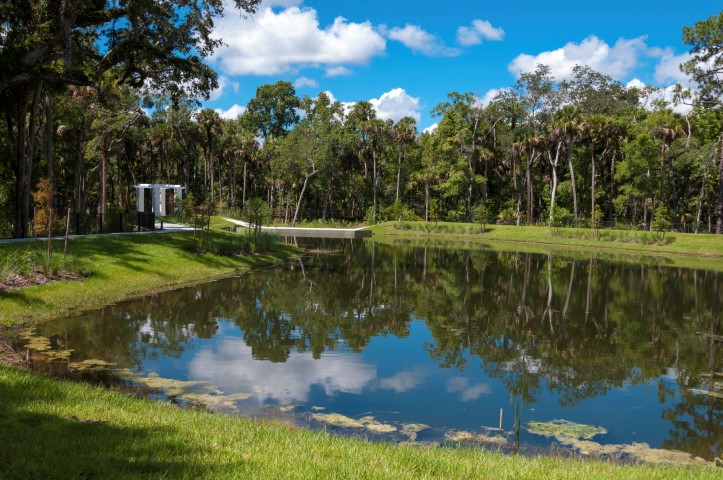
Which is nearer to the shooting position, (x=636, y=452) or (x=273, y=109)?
(x=636, y=452)

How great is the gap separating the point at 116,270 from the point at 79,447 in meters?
16.9

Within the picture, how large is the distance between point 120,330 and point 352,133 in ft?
211

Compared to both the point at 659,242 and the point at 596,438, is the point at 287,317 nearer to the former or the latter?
the point at 596,438

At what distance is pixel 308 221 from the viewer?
78125mm

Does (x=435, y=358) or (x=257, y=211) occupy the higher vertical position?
(x=257, y=211)

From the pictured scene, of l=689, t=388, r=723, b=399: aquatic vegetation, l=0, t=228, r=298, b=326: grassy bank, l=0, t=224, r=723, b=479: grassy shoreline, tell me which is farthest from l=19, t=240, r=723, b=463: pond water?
l=0, t=224, r=723, b=479: grassy shoreline

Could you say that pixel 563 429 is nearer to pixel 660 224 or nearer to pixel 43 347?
pixel 43 347

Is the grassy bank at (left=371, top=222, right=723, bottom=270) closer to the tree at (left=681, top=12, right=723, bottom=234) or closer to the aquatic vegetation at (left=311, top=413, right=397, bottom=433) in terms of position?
the tree at (left=681, top=12, right=723, bottom=234)

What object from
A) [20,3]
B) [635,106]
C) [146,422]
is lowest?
[146,422]

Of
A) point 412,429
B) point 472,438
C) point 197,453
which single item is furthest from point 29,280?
point 472,438

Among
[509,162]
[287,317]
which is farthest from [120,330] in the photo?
[509,162]

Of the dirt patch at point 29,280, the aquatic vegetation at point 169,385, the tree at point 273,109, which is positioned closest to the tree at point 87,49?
the dirt patch at point 29,280

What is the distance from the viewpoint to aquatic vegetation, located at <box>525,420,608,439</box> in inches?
360

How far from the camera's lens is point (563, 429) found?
9.38 meters
